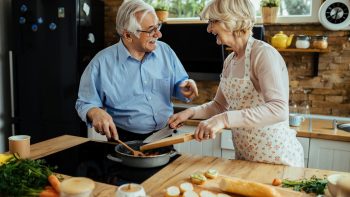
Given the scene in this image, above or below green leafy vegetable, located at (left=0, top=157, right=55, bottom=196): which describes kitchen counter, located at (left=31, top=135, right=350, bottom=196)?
below

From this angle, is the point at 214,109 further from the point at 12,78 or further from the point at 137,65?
the point at 12,78

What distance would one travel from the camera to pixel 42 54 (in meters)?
3.45

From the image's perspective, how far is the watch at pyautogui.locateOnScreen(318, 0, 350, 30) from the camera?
2.86 m

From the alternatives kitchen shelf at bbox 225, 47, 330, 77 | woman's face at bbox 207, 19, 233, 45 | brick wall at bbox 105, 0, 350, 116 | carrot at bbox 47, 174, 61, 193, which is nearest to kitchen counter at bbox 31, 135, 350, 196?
carrot at bbox 47, 174, 61, 193

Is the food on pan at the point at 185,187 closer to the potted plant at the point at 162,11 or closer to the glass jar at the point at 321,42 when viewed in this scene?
the glass jar at the point at 321,42

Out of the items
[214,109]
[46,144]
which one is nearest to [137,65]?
[214,109]

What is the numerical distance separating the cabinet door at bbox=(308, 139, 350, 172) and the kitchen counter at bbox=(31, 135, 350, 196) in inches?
45.5

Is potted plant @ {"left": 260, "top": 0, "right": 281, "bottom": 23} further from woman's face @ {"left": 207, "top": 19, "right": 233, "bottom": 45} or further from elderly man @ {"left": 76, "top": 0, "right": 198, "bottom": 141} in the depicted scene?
woman's face @ {"left": 207, "top": 19, "right": 233, "bottom": 45}

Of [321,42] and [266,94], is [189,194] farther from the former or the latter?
[321,42]

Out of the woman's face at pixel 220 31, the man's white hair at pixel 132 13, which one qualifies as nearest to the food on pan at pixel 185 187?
the woman's face at pixel 220 31

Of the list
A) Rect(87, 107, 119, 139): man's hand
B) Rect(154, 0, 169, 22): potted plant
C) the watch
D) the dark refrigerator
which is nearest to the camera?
Rect(87, 107, 119, 139): man's hand

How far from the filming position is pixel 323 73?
3055 mm

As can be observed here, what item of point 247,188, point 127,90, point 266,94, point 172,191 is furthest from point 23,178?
point 266,94

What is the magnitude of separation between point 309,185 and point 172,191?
1.60ft
